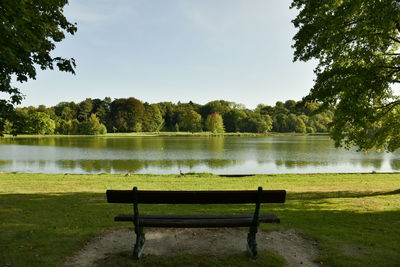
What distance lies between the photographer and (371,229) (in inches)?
260

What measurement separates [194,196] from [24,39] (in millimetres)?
4741

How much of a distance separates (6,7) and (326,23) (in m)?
8.64

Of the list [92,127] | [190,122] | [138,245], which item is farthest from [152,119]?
[138,245]

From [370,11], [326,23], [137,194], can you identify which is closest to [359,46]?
[326,23]

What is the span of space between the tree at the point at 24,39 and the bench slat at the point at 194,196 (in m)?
2.88

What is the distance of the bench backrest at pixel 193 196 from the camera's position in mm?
4695

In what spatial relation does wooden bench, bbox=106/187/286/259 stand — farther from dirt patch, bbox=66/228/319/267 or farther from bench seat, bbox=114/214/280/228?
dirt patch, bbox=66/228/319/267

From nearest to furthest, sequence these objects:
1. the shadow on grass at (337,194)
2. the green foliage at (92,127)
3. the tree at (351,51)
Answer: the tree at (351,51) < the shadow on grass at (337,194) < the green foliage at (92,127)

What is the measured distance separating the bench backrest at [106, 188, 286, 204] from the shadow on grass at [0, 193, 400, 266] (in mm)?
1316

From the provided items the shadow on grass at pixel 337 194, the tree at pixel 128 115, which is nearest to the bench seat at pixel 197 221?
the shadow on grass at pixel 337 194

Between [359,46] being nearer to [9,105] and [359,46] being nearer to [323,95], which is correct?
[323,95]

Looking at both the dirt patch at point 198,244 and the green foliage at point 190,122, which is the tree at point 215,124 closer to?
the green foliage at point 190,122

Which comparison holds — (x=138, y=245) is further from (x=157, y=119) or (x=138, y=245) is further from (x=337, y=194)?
(x=157, y=119)

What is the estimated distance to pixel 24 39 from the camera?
6.16 metres
